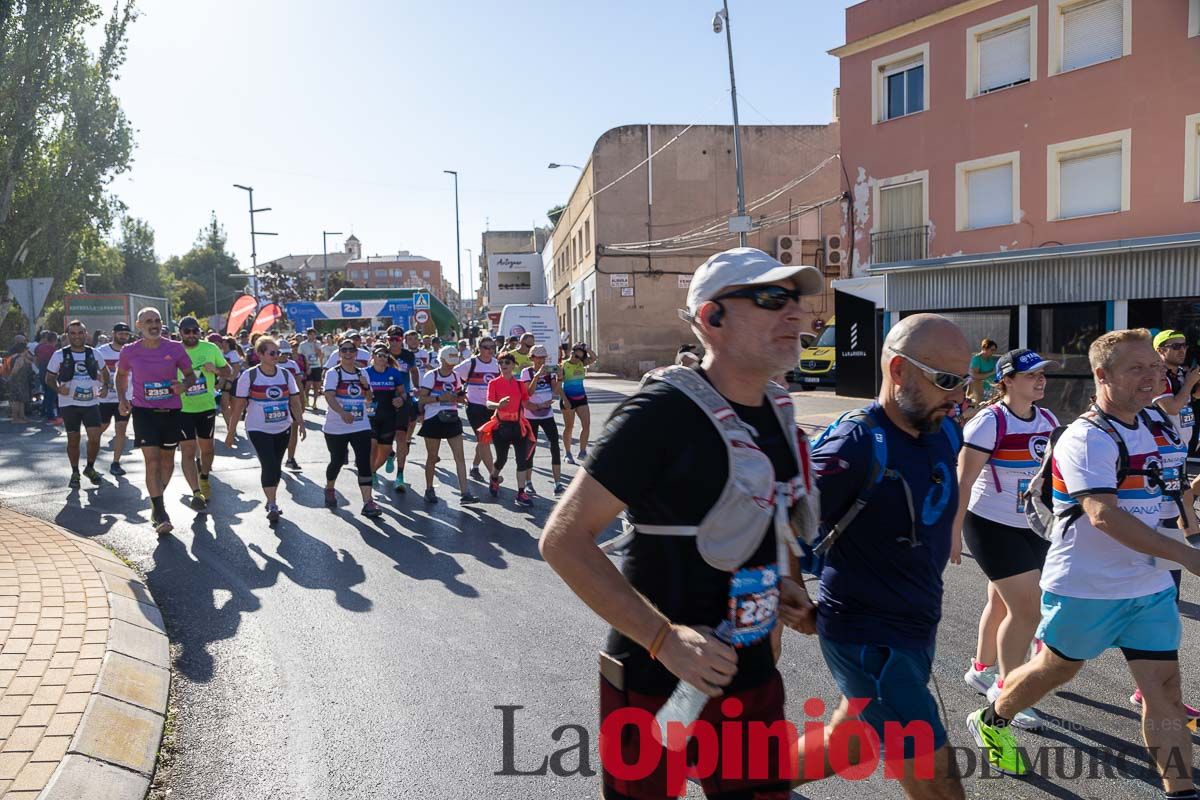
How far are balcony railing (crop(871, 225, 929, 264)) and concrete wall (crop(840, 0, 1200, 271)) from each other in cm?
27

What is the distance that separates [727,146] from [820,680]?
3402cm

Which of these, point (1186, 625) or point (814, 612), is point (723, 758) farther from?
point (1186, 625)

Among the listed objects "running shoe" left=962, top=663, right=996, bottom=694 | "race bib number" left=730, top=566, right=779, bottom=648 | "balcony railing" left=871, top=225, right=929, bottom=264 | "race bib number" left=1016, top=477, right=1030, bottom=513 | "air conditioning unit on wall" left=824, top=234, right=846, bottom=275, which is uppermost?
"air conditioning unit on wall" left=824, top=234, right=846, bottom=275

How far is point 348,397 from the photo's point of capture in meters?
9.30

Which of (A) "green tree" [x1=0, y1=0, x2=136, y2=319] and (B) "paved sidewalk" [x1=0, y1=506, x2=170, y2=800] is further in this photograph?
(A) "green tree" [x1=0, y1=0, x2=136, y2=319]

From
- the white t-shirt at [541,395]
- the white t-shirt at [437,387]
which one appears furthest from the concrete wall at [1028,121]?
the white t-shirt at [437,387]

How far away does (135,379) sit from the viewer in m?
8.23

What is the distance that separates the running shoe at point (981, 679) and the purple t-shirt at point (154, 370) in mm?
7065

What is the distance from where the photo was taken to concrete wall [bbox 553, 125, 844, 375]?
3650cm

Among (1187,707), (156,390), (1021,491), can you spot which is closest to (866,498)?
(1021,491)

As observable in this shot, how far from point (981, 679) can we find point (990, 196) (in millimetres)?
18562

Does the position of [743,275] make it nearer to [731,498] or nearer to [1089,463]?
[731,498]

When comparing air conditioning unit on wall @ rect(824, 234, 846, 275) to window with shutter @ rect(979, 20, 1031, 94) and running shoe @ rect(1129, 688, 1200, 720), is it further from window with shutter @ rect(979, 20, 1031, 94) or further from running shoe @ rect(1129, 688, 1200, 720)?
running shoe @ rect(1129, 688, 1200, 720)

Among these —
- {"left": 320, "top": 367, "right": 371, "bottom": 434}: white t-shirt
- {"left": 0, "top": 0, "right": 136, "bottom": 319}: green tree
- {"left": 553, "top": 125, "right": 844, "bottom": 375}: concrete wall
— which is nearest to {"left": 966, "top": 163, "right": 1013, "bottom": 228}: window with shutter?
{"left": 553, "top": 125, "right": 844, "bottom": 375}: concrete wall
